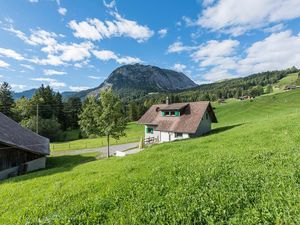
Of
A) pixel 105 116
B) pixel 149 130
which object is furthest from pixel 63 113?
pixel 105 116

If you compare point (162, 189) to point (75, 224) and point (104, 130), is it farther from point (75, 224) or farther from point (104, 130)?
point (104, 130)

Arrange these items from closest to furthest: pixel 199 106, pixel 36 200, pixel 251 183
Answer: pixel 251 183, pixel 36 200, pixel 199 106

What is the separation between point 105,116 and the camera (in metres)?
28.8

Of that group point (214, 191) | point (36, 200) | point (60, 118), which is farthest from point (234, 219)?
point (60, 118)

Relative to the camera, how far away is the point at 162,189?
798 centimetres

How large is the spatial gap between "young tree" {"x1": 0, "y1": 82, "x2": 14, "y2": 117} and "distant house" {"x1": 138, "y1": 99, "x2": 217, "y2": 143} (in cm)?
5729

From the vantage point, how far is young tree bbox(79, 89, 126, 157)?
95.2ft

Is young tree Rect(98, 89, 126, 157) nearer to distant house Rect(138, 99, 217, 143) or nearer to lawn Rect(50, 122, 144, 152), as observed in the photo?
distant house Rect(138, 99, 217, 143)

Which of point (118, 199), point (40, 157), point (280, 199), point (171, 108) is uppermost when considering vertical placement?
point (171, 108)

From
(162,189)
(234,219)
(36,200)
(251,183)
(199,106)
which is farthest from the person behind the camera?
(199,106)

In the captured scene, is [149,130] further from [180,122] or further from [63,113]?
[63,113]

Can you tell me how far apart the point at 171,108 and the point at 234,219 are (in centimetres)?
3148

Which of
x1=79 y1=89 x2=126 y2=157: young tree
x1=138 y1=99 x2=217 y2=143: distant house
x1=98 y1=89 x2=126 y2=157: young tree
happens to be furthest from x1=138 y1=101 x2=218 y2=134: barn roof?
x1=98 y1=89 x2=126 y2=157: young tree

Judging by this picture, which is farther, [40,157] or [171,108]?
[171,108]
